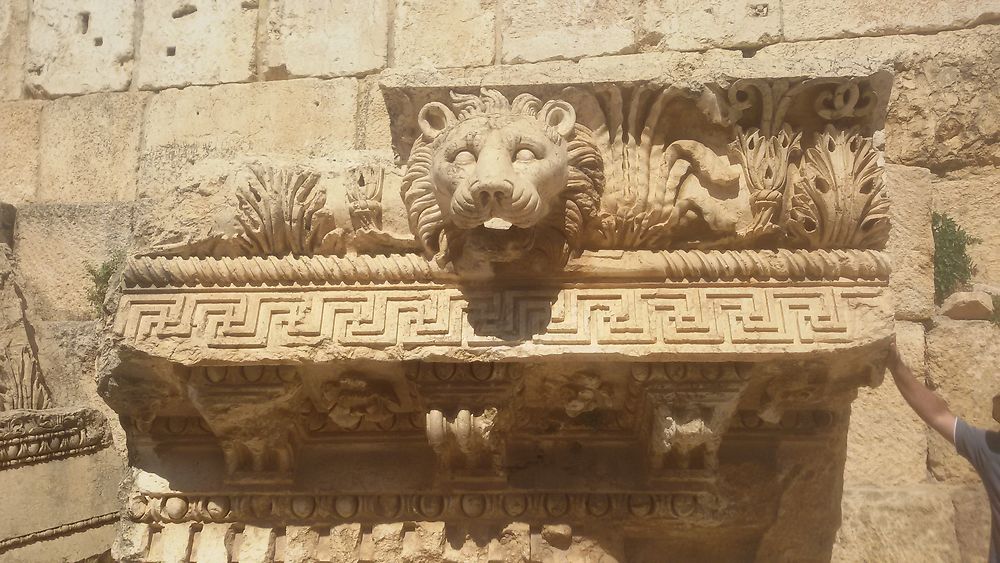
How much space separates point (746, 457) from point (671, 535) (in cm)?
33

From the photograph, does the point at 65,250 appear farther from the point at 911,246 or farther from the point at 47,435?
the point at 911,246

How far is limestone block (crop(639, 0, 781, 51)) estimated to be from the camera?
137 inches

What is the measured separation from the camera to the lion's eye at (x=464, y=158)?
2.08m

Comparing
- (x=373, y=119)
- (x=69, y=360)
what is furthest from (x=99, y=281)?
(x=373, y=119)

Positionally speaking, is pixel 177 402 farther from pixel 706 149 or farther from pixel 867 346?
pixel 867 346

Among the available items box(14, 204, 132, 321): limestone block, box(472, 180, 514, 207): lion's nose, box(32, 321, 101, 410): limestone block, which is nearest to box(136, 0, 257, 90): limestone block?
box(14, 204, 132, 321): limestone block

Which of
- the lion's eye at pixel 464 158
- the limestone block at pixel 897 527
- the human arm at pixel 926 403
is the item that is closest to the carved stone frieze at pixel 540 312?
the lion's eye at pixel 464 158

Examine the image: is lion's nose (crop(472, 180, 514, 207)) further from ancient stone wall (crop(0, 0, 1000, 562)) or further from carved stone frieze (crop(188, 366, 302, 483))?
carved stone frieze (crop(188, 366, 302, 483))

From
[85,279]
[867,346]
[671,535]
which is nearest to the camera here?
[867,346]

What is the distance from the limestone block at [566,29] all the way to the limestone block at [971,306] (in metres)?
1.66

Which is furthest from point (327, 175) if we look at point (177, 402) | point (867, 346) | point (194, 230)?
point (867, 346)

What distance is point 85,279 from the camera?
3.57 metres

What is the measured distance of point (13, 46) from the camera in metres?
4.06

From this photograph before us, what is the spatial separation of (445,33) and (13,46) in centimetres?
223
